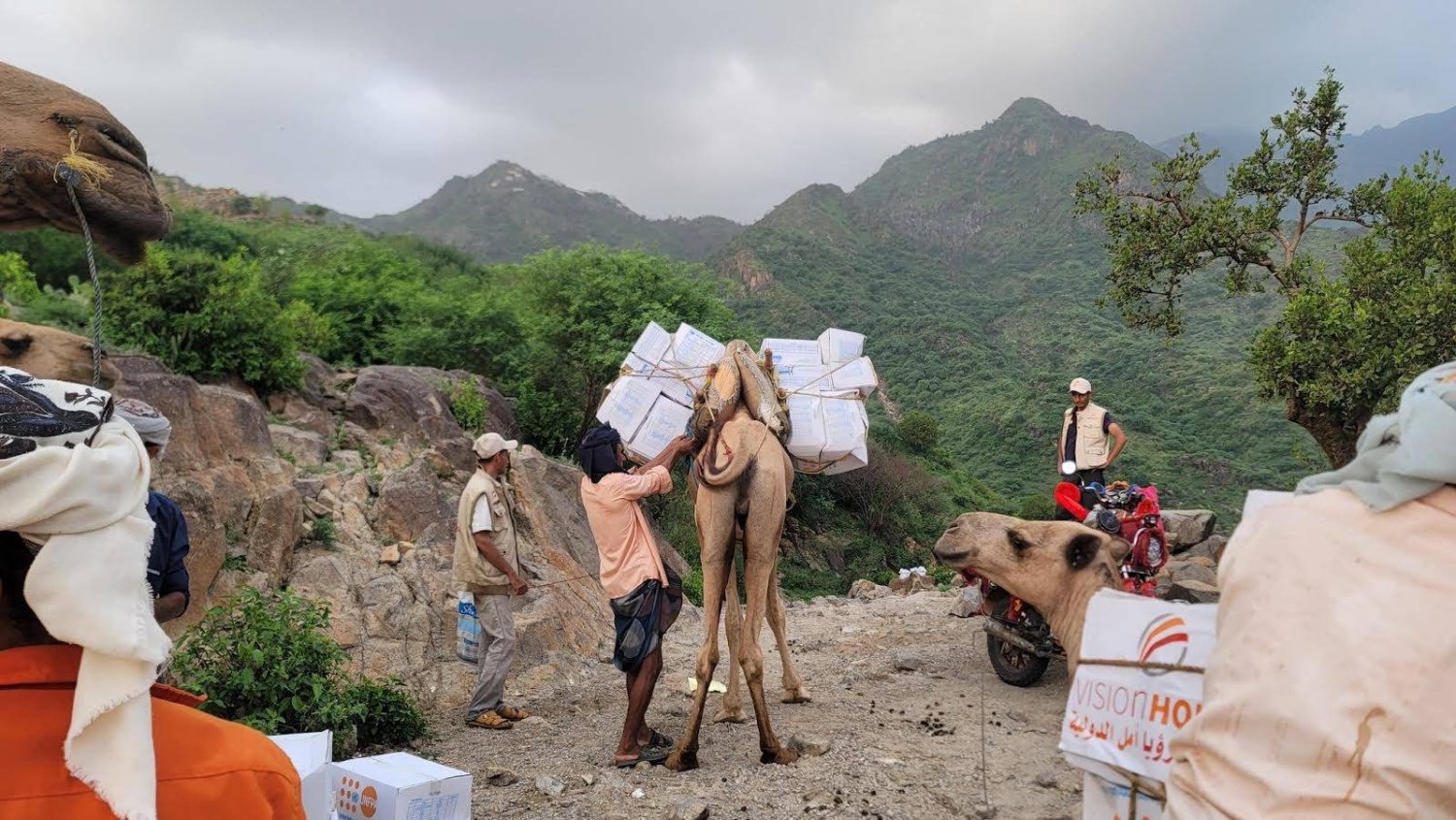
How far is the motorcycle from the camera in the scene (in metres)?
6.61

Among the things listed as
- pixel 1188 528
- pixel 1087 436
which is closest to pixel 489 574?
pixel 1087 436

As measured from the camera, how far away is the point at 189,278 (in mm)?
10781

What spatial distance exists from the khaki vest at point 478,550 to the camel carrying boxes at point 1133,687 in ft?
15.4

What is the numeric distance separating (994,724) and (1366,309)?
6.74 m

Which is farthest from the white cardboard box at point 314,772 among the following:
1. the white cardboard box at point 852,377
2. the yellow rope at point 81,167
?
the white cardboard box at point 852,377

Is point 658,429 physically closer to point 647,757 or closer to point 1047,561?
point 647,757

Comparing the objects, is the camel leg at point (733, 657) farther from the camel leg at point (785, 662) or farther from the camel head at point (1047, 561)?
the camel head at point (1047, 561)

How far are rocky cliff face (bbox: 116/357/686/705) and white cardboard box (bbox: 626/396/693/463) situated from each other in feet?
8.50

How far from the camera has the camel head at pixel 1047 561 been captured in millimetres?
4086

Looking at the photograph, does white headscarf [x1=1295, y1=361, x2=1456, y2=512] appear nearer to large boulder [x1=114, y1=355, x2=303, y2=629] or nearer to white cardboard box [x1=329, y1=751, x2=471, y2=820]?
white cardboard box [x1=329, y1=751, x2=471, y2=820]

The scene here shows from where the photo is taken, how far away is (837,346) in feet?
24.1

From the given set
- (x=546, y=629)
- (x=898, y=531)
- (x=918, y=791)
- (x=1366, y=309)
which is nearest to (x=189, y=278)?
(x=546, y=629)

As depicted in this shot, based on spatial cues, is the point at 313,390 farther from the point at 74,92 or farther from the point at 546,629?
the point at 74,92

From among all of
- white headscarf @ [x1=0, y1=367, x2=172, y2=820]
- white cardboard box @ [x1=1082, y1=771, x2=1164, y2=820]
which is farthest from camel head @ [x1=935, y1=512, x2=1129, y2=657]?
white headscarf @ [x1=0, y1=367, x2=172, y2=820]
